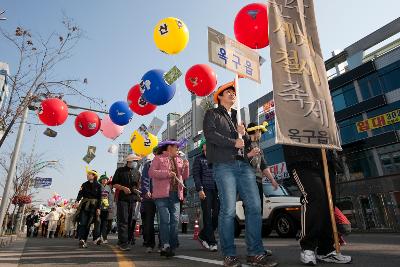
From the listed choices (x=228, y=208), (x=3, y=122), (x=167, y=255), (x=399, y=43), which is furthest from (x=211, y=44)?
(x=399, y=43)

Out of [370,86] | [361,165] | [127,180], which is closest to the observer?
[127,180]

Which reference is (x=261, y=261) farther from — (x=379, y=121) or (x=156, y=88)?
(x=379, y=121)

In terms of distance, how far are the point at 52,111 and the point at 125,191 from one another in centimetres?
356

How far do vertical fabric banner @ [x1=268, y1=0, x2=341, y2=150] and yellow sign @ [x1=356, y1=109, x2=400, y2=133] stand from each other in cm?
2169

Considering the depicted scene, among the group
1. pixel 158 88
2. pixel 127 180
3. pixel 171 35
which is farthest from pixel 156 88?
pixel 127 180

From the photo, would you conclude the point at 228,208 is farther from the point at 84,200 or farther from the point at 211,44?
the point at 84,200

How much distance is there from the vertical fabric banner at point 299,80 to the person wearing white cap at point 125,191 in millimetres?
4596

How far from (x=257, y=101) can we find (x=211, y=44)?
32565 mm

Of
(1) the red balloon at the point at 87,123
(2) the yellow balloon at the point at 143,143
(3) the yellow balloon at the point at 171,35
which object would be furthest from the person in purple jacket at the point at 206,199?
(1) the red balloon at the point at 87,123

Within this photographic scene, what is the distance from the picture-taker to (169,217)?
5680 mm

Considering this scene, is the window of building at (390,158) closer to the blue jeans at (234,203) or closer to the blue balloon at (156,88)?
the blue balloon at (156,88)

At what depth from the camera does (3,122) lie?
9391 mm

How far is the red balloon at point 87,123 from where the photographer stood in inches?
424

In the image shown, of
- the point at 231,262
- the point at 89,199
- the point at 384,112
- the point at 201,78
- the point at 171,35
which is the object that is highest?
the point at 384,112
